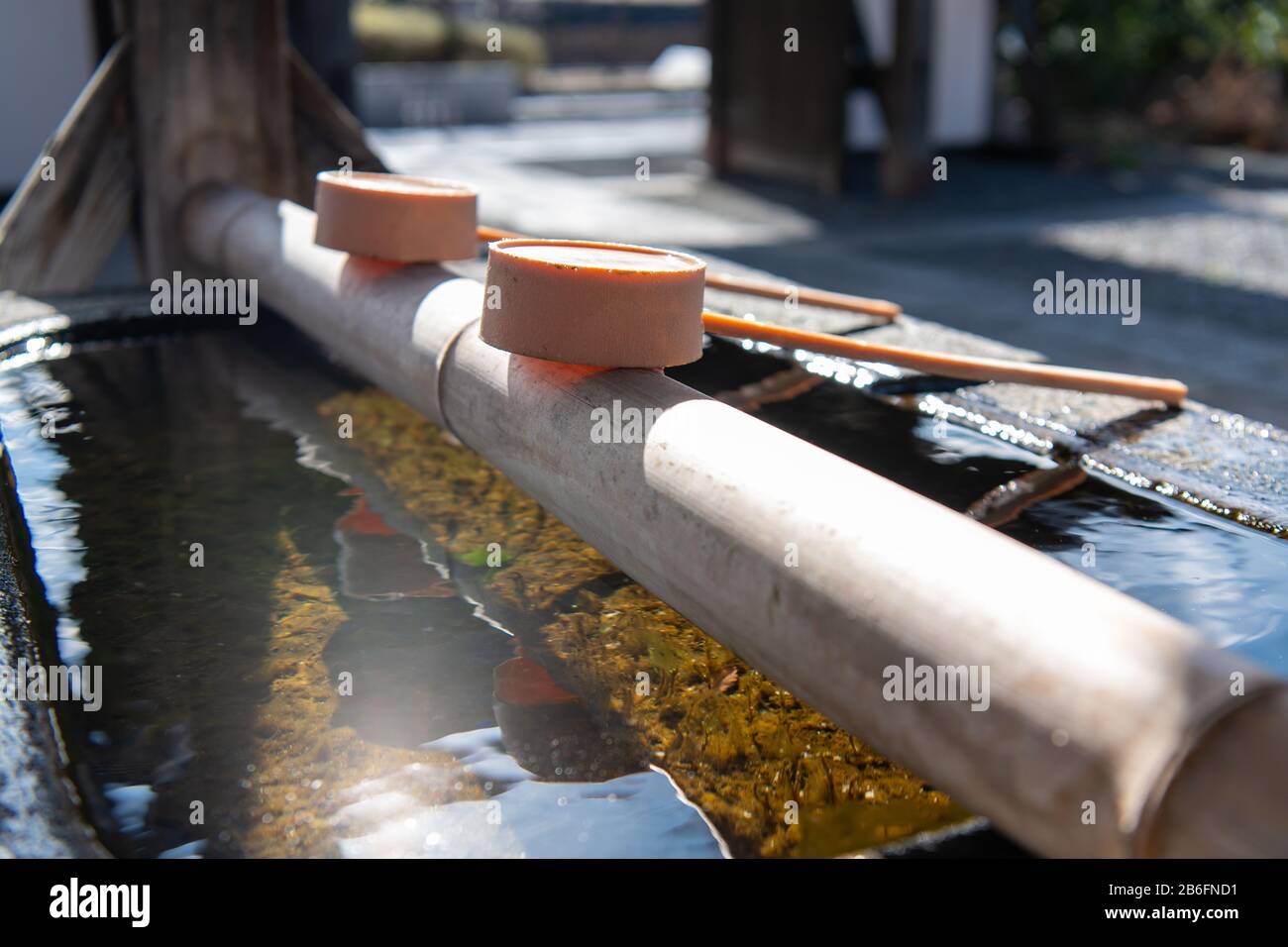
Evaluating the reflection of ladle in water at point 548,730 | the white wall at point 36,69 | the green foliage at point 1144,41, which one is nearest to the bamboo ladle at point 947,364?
the reflection of ladle in water at point 548,730

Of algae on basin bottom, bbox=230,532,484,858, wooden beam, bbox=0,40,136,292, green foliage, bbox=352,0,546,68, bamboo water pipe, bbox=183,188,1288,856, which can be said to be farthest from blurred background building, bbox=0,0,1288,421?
algae on basin bottom, bbox=230,532,484,858

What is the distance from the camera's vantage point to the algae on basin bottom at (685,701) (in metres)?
1.84

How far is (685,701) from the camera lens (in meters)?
2.16

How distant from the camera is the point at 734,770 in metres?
1.95

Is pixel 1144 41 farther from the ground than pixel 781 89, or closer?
farther from the ground

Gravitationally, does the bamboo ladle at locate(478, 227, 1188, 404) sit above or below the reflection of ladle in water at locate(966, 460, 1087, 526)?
above

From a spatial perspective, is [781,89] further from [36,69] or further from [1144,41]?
[36,69]

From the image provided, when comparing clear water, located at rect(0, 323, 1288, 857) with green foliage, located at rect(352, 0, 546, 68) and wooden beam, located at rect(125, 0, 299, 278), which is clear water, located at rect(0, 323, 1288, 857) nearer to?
wooden beam, located at rect(125, 0, 299, 278)

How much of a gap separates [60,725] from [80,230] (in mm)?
3335

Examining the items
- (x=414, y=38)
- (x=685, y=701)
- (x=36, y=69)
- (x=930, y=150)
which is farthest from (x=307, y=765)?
(x=414, y=38)

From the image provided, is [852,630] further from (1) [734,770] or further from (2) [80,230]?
(2) [80,230]

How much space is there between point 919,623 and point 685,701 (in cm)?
71

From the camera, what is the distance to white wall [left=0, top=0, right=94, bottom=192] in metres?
7.18

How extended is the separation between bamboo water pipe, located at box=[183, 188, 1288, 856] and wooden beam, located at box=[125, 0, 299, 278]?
3010 millimetres
